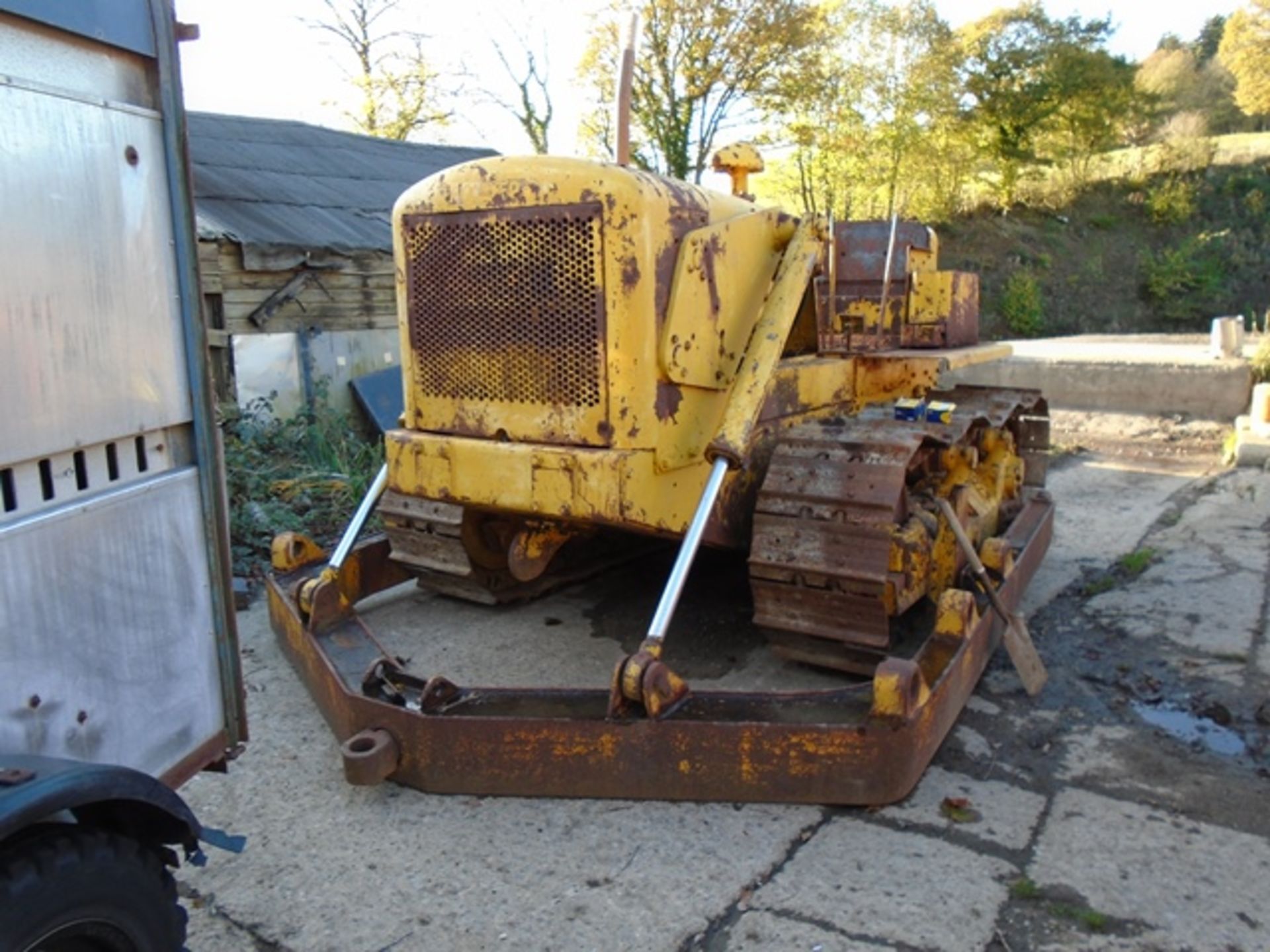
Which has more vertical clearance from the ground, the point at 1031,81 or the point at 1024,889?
the point at 1031,81

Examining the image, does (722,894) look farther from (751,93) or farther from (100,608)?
(751,93)

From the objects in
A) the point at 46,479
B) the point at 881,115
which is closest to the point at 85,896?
the point at 46,479

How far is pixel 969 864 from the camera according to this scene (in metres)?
2.93

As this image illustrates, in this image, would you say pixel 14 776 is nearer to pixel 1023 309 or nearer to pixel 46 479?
pixel 46 479

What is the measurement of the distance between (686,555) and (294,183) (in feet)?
29.4

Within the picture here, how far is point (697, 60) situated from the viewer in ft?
79.7

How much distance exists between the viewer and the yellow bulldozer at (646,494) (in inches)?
127

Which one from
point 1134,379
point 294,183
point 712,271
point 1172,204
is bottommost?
point 1134,379

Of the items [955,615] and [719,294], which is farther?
[719,294]

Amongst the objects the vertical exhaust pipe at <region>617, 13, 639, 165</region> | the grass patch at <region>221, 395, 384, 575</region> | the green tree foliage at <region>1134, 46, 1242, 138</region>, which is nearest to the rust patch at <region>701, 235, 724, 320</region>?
the vertical exhaust pipe at <region>617, 13, 639, 165</region>

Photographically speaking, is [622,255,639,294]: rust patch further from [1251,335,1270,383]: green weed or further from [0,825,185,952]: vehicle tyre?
[1251,335,1270,383]: green weed

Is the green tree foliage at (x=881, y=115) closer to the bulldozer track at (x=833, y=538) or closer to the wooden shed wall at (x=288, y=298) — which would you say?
the wooden shed wall at (x=288, y=298)

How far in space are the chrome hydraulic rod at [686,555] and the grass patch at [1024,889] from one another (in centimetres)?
121

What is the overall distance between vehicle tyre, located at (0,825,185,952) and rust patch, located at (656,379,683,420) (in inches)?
89.5
